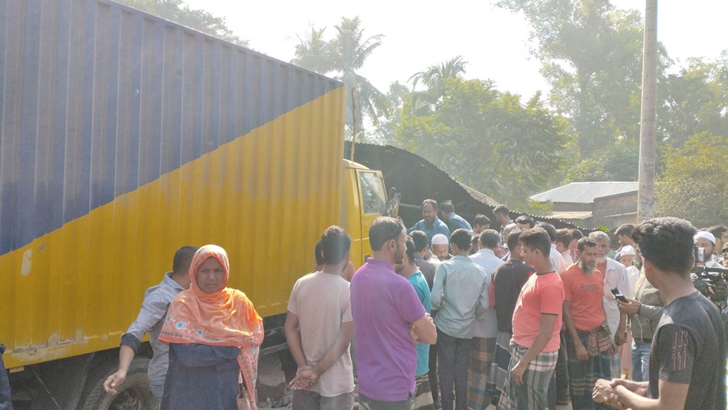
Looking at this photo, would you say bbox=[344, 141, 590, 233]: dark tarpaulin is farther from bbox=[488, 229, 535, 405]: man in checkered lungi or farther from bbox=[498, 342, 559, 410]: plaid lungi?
bbox=[498, 342, 559, 410]: plaid lungi

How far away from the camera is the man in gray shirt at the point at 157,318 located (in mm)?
3260

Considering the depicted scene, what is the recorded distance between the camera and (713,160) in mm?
25312

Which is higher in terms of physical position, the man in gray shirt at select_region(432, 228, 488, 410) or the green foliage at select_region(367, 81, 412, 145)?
the green foliage at select_region(367, 81, 412, 145)

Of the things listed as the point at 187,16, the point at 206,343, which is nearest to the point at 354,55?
the point at 187,16

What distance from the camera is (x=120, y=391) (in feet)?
14.9

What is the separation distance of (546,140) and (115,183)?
2467 centimetres

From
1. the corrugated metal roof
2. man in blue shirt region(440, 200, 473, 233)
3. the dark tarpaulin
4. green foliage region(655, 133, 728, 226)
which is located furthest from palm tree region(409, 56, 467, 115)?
man in blue shirt region(440, 200, 473, 233)

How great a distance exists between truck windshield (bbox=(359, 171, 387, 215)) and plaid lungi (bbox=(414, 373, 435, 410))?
3.02 m

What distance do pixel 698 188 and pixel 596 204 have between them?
32.3 feet

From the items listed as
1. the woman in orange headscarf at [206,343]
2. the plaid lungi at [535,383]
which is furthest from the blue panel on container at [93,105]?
the plaid lungi at [535,383]

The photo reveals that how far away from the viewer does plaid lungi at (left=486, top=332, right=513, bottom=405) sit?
5.53 m

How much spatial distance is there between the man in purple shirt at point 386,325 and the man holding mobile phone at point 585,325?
2.33 m

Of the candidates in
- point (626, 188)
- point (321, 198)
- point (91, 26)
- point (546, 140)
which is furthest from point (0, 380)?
point (626, 188)

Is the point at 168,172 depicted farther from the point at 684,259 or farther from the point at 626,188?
the point at 626,188
